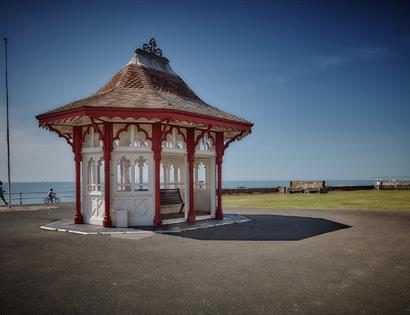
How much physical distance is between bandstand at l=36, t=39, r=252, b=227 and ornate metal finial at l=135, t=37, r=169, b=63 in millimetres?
56

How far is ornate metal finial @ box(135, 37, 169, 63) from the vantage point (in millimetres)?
15156

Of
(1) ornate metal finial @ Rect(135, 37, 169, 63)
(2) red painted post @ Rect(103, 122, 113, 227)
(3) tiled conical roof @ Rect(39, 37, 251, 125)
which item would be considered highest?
(1) ornate metal finial @ Rect(135, 37, 169, 63)

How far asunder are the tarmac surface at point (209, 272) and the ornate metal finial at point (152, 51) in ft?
27.9

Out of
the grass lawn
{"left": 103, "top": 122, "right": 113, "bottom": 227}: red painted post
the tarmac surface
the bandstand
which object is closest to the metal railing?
the bandstand

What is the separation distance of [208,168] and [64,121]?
21.0 feet

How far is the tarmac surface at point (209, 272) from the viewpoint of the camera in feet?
15.6

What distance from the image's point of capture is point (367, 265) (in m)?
6.81

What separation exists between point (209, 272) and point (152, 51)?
11.8 metres

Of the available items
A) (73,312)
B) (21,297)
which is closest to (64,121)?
(21,297)

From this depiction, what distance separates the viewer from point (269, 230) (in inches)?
448

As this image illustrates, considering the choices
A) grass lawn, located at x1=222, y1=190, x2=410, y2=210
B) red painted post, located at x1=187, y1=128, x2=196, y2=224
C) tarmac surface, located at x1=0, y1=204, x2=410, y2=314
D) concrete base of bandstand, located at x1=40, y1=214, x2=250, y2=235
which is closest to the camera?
tarmac surface, located at x1=0, y1=204, x2=410, y2=314

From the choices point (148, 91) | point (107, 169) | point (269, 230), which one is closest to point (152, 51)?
point (148, 91)

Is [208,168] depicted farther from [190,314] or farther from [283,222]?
[190,314]

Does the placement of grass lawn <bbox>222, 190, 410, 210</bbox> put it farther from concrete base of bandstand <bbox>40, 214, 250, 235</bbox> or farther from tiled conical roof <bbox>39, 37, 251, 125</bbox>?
tiled conical roof <bbox>39, 37, 251, 125</bbox>
